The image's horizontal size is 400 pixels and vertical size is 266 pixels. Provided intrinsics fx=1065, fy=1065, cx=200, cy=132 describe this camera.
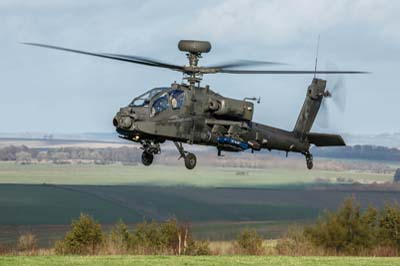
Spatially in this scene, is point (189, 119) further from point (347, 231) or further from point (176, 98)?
point (347, 231)

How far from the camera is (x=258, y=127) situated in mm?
43062

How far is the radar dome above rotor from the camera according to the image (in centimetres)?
3788

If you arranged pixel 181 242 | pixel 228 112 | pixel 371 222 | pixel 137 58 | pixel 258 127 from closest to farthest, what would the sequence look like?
1. pixel 137 58
2. pixel 228 112
3. pixel 258 127
4. pixel 181 242
5. pixel 371 222

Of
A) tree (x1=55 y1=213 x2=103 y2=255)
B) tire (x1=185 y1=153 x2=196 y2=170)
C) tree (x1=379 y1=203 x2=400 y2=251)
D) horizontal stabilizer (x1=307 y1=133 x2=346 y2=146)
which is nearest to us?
tire (x1=185 y1=153 x2=196 y2=170)

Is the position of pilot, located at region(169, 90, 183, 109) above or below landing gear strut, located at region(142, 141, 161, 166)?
above

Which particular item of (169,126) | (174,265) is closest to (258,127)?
(169,126)

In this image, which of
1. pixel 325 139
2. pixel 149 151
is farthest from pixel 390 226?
pixel 149 151

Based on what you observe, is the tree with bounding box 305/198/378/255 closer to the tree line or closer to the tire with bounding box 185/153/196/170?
the tree line

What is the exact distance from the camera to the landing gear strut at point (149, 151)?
128 feet

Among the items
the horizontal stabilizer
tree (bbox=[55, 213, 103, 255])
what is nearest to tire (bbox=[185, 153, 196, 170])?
the horizontal stabilizer

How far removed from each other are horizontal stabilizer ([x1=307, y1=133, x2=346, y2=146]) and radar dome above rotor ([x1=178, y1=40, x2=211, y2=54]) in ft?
30.0

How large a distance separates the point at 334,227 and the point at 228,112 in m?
89.8

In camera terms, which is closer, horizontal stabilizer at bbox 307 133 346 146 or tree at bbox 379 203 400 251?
horizontal stabilizer at bbox 307 133 346 146

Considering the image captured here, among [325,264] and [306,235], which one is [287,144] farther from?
[306,235]
